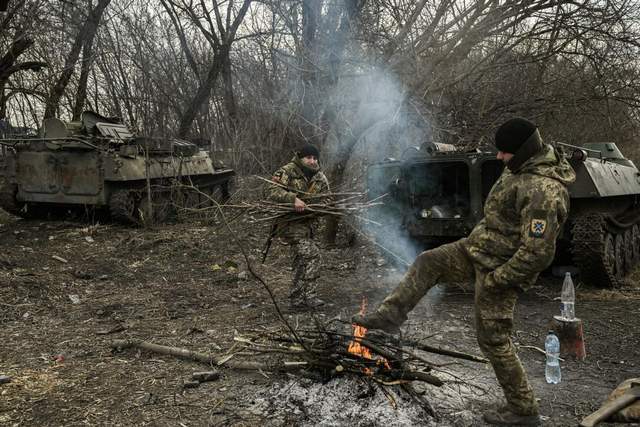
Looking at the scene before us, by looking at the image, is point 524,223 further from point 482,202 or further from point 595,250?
point 482,202

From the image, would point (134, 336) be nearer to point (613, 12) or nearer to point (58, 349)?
point (58, 349)

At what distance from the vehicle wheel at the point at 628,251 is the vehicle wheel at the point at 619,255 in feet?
0.43

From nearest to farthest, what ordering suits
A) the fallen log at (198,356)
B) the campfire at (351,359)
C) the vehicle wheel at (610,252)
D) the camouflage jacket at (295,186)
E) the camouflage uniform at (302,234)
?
the campfire at (351,359) < the fallen log at (198,356) < the camouflage jacket at (295,186) < the camouflage uniform at (302,234) < the vehicle wheel at (610,252)

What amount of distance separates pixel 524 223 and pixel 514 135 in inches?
20.7

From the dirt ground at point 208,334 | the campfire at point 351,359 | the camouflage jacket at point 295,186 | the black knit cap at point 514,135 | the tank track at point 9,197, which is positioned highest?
the black knit cap at point 514,135

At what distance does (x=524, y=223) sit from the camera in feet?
10.7

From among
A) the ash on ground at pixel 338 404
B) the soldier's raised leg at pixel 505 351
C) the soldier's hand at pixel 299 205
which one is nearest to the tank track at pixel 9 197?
the soldier's hand at pixel 299 205

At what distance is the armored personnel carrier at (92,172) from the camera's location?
1177cm

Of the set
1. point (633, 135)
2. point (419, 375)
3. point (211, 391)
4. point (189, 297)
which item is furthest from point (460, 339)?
point (633, 135)

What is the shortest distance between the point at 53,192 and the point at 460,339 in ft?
32.0

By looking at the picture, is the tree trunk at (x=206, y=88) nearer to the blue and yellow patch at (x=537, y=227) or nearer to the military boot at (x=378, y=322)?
the military boot at (x=378, y=322)

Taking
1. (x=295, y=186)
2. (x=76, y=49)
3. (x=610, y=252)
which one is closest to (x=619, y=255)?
(x=610, y=252)

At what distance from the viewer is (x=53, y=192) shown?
1222cm

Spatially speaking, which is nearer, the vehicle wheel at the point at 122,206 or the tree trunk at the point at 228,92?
the vehicle wheel at the point at 122,206
